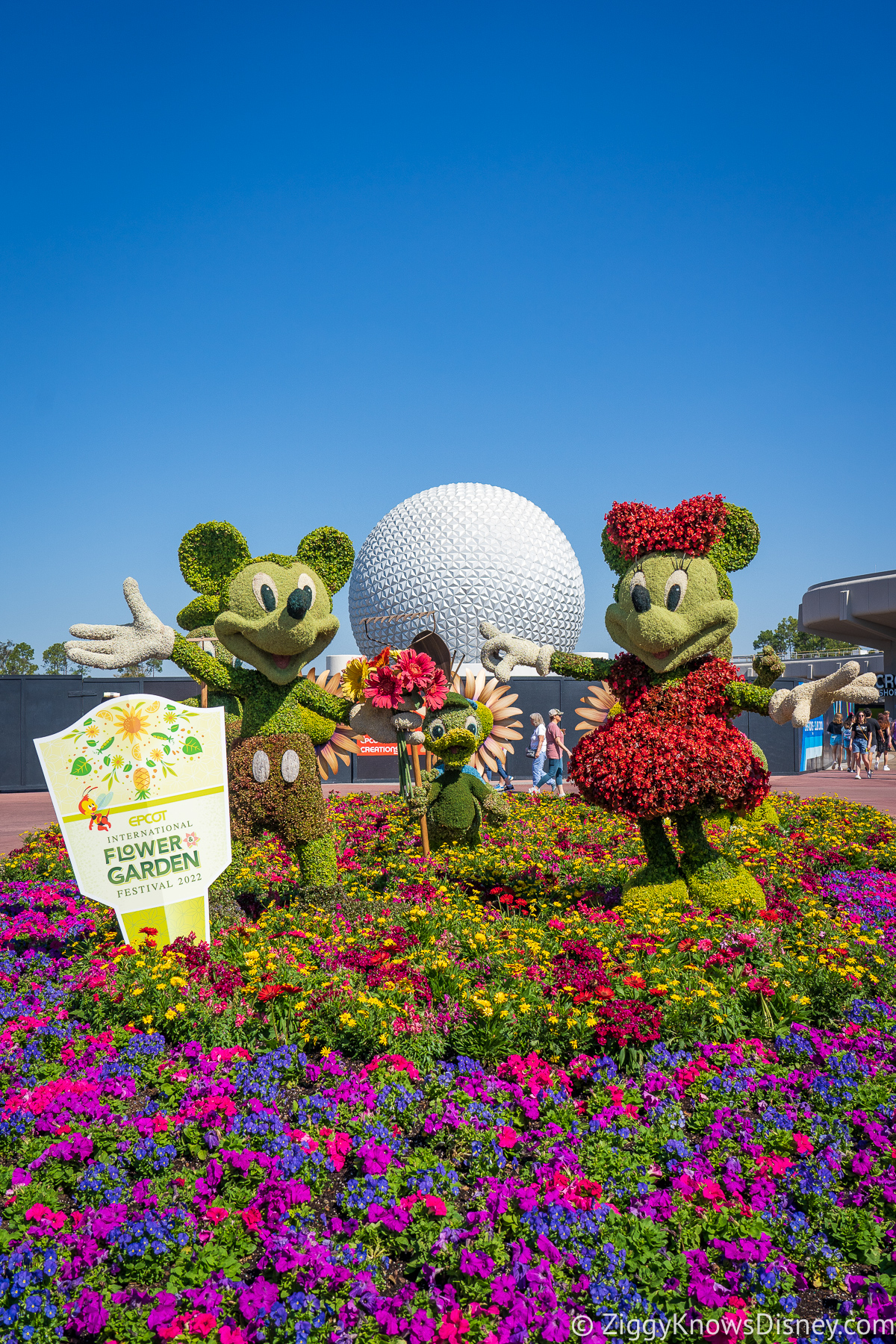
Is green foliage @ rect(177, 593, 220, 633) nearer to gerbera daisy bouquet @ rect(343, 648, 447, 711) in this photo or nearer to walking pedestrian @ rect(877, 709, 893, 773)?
gerbera daisy bouquet @ rect(343, 648, 447, 711)

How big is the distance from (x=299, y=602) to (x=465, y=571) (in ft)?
48.4

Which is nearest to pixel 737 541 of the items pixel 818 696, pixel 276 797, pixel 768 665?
pixel 768 665

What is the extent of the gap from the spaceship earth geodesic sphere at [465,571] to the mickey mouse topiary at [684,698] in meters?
13.3

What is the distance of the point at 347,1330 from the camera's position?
2078 millimetres

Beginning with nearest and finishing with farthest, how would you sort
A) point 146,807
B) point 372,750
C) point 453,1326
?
point 453,1326 < point 146,807 < point 372,750

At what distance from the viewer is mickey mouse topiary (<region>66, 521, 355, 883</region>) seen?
5.04 meters

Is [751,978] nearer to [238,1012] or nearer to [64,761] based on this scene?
[238,1012]

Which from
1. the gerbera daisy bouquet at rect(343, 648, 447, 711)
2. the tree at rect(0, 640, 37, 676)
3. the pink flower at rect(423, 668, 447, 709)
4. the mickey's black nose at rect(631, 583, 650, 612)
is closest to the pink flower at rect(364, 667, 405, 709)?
the gerbera daisy bouquet at rect(343, 648, 447, 711)

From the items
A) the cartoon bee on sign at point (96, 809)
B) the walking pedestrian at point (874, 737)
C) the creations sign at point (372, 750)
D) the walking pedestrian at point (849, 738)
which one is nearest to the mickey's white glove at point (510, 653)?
the cartoon bee on sign at point (96, 809)

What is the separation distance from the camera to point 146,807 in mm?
4570

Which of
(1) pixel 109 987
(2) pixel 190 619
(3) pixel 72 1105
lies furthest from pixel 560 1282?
(2) pixel 190 619

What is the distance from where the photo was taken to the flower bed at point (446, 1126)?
219cm

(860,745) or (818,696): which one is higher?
(818,696)

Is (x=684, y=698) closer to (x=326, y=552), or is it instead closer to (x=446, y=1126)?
(x=326, y=552)
